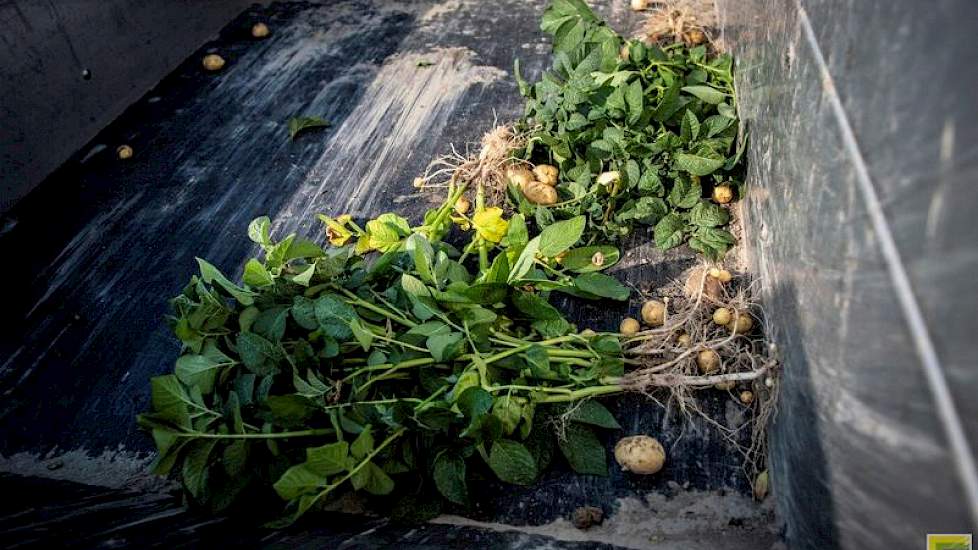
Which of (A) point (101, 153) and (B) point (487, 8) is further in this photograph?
(B) point (487, 8)

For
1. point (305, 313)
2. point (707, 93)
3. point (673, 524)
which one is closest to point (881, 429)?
point (673, 524)

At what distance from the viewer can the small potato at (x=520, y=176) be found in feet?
5.90

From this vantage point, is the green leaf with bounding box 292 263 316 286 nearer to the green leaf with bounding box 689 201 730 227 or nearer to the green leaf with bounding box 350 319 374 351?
the green leaf with bounding box 350 319 374 351

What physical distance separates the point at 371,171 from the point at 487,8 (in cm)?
111

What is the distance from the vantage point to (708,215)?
1.64 metres

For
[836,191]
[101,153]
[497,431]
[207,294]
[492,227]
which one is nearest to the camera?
[836,191]

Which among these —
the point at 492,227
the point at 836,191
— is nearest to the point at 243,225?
the point at 492,227

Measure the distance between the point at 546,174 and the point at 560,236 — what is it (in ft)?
1.17

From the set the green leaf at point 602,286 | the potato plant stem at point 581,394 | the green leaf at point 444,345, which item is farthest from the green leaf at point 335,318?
the green leaf at point 602,286

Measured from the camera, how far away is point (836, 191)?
92 centimetres

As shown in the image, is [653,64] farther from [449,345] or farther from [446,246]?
[449,345]

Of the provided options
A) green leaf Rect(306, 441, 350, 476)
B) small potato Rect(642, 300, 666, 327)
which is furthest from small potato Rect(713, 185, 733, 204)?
green leaf Rect(306, 441, 350, 476)

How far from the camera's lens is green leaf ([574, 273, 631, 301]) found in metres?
1.51

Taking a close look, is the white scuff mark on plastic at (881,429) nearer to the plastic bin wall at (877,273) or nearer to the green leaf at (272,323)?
the plastic bin wall at (877,273)
